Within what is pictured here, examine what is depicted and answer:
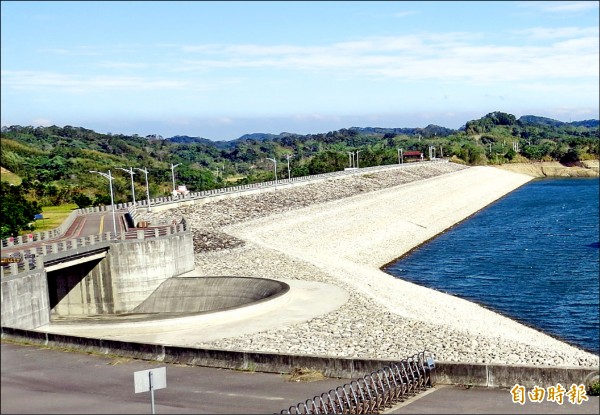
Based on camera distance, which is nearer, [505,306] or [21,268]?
[21,268]

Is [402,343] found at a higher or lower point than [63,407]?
lower

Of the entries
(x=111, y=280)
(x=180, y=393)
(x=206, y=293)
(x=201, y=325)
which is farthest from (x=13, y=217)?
(x=180, y=393)

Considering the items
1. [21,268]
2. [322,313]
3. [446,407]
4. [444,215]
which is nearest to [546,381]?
[446,407]

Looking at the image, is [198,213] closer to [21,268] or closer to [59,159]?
[21,268]

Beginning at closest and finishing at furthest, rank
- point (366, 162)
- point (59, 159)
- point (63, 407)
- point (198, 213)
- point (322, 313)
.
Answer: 1. point (63, 407)
2. point (322, 313)
3. point (198, 213)
4. point (59, 159)
5. point (366, 162)

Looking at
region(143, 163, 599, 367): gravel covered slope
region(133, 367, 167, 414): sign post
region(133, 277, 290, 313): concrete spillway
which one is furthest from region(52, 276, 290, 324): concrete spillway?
region(133, 367, 167, 414): sign post

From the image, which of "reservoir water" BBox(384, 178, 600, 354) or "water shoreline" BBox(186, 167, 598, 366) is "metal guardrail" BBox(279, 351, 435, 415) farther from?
"reservoir water" BBox(384, 178, 600, 354)

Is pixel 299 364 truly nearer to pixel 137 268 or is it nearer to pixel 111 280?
pixel 137 268
